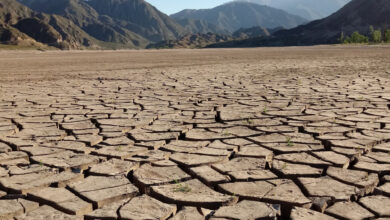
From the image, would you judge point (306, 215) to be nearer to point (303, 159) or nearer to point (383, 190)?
point (383, 190)

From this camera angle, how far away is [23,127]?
11.5ft

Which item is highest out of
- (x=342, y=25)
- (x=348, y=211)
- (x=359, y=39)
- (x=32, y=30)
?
(x=32, y=30)

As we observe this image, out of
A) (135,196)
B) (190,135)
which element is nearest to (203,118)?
(190,135)

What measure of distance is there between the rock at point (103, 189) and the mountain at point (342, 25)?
263ft

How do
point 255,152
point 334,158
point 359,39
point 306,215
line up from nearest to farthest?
1. point 306,215
2. point 334,158
3. point 255,152
4. point 359,39

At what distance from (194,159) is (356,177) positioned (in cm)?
95

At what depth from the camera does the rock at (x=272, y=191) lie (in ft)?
6.01

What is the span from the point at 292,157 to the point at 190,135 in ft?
3.00

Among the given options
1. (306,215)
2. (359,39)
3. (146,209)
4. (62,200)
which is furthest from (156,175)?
(359,39)

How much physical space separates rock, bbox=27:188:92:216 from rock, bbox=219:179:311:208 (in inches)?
27.2

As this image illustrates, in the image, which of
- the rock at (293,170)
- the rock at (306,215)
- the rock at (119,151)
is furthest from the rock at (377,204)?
the rock at (119,151)

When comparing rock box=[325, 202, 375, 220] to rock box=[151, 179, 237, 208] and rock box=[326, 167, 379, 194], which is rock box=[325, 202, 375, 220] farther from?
rock box=[151, 179, 237, 208]

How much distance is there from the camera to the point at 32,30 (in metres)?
95.6

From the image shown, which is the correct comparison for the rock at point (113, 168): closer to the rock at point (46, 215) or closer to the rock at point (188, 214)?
the rock at point (46, 215)
